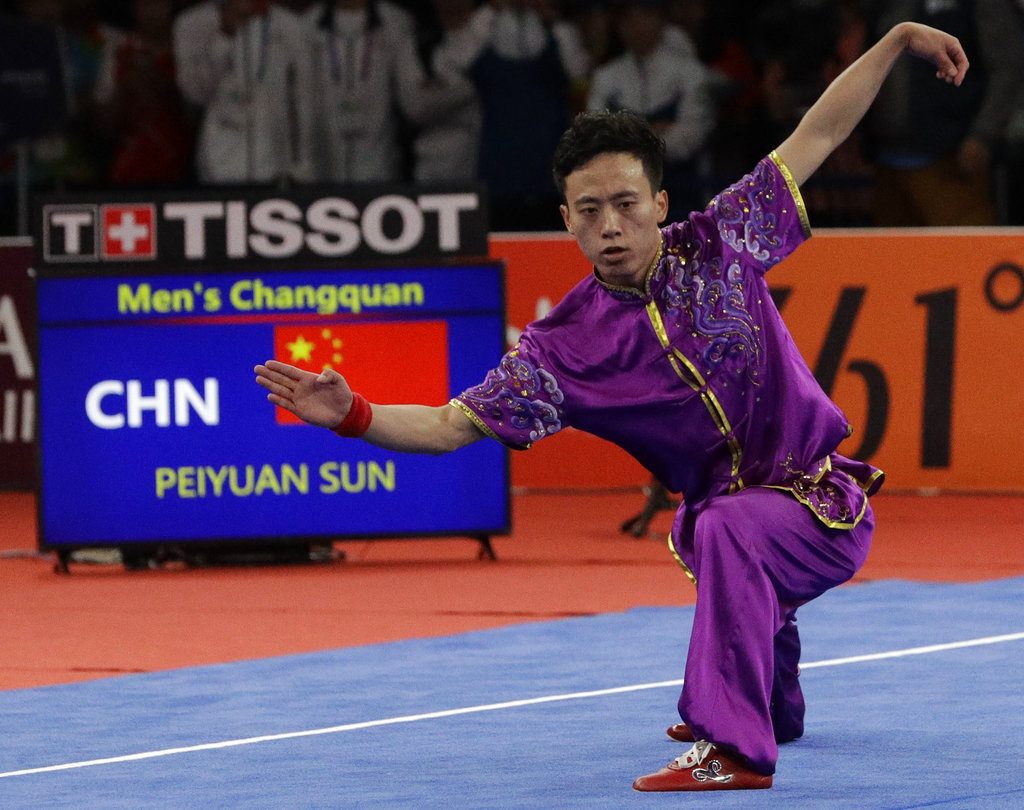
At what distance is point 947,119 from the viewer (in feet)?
40.8

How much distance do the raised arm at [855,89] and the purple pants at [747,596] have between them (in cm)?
83

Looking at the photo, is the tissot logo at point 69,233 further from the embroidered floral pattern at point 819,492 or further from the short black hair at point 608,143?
the embroidered floral pattern at point 819,492

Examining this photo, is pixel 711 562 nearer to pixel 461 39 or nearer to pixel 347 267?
pixel 347 267

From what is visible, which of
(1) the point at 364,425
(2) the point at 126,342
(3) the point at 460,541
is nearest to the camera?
(1) the point at 364,425

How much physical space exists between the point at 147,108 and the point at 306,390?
29.5ft

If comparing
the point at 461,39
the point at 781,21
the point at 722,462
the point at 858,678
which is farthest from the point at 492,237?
the point at 722,462

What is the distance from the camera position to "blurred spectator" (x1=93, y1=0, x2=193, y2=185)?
44.8 ft

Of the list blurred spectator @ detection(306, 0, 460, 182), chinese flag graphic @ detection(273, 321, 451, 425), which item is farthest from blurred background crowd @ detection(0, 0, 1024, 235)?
chinese flag graphic @ detection(273, 321, 451, 425)

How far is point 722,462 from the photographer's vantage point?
5516 millimetres

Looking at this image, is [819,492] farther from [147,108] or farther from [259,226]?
[147,108]

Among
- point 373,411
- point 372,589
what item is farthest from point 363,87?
point 373,411

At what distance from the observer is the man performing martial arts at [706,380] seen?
531cm

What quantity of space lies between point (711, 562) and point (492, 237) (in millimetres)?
6901

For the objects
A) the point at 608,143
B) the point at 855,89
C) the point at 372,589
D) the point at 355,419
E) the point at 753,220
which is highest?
the point at 855,89
